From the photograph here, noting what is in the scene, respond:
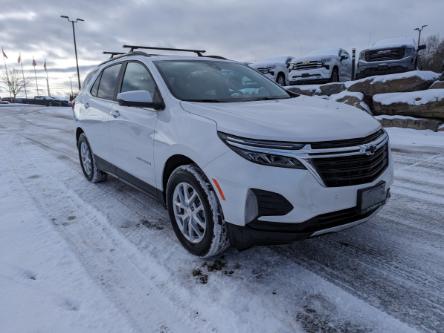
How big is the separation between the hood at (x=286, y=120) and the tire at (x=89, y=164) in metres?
2.68

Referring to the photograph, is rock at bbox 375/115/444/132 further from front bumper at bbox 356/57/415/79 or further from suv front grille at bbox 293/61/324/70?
suv front grille at bbox 293/61/324/70

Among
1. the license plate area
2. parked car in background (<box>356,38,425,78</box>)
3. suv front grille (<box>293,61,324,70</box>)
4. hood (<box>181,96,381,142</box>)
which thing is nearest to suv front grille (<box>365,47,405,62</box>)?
parked car in background (<box>356,38,425,78</box>)

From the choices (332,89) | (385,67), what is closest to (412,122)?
Result: (385,67)

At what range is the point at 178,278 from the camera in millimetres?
2699

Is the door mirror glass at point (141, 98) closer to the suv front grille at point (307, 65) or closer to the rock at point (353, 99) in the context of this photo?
the rock at point (353, 99)

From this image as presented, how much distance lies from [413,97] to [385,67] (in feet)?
8.56

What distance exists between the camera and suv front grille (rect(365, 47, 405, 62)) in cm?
1153

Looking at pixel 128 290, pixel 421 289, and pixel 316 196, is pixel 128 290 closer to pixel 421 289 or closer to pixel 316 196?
pixel 316 196

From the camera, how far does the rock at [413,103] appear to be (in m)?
9.13

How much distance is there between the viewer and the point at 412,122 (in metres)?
9.41

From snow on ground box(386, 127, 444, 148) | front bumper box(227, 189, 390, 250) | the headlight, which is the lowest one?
snow on ground box(386, 127, 444, 148)

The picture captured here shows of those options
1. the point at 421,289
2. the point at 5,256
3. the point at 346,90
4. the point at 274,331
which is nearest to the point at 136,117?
the point at 5,256

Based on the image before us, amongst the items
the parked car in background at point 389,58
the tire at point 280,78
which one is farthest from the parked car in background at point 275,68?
the parked car in background at point 389,58

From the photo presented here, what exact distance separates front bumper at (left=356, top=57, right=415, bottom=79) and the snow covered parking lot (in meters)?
8.78
